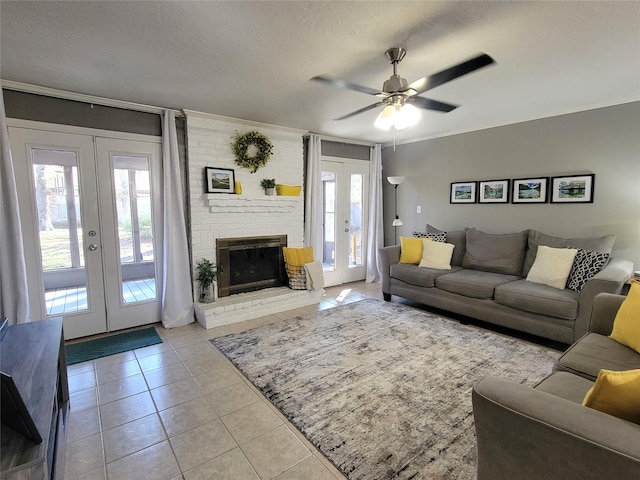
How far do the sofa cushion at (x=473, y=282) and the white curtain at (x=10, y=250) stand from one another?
420cm

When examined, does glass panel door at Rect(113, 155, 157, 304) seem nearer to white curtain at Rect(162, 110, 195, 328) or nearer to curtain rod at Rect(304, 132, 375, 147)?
white curtain at Rect(162, 110, 195, 328)

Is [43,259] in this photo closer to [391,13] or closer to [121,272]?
[121,272]

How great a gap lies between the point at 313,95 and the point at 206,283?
8.01ft

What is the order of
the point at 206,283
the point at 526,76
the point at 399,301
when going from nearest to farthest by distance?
the point at 526,76 → the point at 206,283 → the point at 399,301

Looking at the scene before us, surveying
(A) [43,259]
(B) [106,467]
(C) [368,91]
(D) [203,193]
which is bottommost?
(B) [106,467]

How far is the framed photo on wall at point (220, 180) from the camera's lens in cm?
387

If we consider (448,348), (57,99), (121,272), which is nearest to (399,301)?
(448,348)

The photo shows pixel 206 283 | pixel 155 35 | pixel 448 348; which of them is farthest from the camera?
pixel 206 283

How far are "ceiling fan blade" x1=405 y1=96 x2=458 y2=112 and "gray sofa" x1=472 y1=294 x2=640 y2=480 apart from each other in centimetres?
195

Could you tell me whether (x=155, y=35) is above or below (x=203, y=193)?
above

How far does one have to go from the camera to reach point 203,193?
12.7 ft

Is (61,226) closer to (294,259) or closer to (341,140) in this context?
(294,259)

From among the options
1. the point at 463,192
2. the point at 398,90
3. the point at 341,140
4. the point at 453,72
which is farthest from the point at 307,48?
the point at 463,192

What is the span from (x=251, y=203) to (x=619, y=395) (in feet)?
12.5
